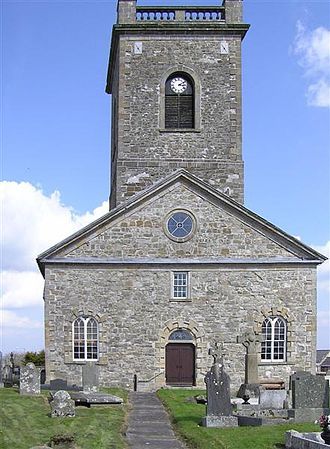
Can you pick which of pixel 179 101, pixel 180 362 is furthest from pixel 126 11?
pixel 180 362

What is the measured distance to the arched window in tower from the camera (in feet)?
118

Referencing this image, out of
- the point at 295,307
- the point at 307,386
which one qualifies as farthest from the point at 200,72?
the point at 307,386

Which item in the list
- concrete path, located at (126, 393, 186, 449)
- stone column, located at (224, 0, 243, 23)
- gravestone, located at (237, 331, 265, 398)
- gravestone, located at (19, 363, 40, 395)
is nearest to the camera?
concrete path, located at (126, 393, 186, 449)

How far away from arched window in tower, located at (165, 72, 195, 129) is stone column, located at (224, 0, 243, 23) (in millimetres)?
3465

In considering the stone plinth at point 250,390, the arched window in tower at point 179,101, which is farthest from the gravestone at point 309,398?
the arched window in tower at point 179,101

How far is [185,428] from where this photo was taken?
18.7 meters

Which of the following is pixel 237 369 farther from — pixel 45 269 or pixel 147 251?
pixel 45 269

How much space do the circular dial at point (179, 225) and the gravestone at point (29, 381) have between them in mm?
8876

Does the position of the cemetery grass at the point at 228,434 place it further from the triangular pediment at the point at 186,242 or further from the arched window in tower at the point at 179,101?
the arched window in tower at the point at 179,101

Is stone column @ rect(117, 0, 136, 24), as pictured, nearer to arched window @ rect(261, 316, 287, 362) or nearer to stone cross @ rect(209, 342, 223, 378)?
arched window @ rect(261, 316, 287, 362)

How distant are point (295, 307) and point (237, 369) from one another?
136 inches

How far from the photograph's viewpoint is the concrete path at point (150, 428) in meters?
16.7

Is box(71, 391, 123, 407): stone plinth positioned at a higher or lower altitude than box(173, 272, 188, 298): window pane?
lower

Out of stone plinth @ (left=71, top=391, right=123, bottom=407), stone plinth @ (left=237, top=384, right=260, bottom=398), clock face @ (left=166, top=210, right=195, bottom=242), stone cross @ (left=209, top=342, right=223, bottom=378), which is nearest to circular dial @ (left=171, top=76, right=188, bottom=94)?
clock face @ (left=166, top=210, right=195, bottom=242)
